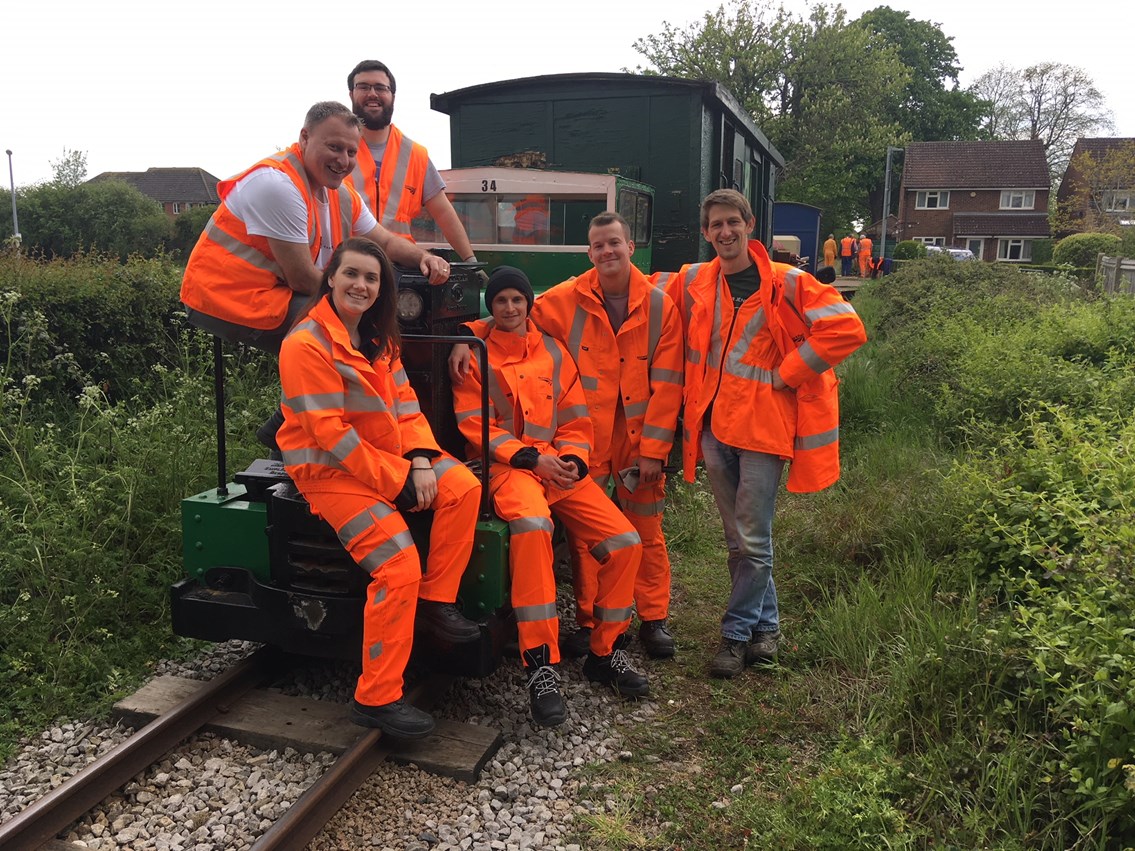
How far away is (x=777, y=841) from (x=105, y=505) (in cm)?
398

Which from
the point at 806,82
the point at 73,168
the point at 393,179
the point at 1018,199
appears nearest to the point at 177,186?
the point at 73,168

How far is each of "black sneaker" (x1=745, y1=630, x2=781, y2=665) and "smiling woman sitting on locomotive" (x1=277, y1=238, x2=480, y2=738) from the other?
1714mm

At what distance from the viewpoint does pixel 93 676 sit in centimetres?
412

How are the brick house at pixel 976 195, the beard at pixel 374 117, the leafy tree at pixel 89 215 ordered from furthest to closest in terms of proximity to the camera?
the brick house at pixel 976 195, the leafy tree at pixel 89 215, the beard at pixel 374 117

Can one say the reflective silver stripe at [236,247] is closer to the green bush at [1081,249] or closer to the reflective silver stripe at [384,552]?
the reflective silver stripe at [384,552]

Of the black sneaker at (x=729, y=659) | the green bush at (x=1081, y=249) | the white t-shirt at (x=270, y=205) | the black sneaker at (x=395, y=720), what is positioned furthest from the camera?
the green bush at (x=1081, y=249)

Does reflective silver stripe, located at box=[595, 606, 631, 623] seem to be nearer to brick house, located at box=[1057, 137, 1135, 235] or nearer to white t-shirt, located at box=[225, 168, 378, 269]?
white t-shirt, located at box=[225, 168, 378, 269]

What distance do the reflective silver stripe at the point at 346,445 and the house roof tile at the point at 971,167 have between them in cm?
5531

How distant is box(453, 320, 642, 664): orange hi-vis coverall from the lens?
4.02 meters

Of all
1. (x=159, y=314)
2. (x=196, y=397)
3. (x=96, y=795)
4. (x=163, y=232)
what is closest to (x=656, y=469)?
(x=96, y=795)

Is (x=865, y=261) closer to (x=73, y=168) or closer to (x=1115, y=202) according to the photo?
(x=1115, y=202)

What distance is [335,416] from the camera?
3.33 metres

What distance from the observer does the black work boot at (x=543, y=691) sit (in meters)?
3.71

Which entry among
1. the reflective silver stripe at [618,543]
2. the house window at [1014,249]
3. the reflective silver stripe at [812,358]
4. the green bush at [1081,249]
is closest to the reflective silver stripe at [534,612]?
the reflective silver stripe at [618,543]
